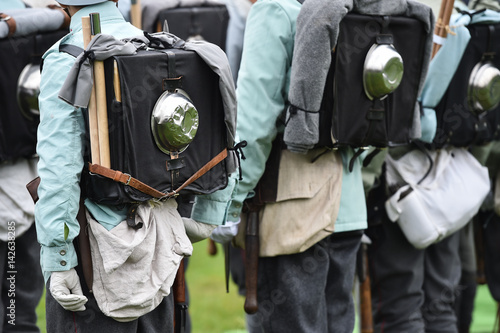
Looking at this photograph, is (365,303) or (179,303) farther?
(365,303)

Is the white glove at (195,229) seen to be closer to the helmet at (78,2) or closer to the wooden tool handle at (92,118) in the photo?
the wooden tool handle at (92,118)

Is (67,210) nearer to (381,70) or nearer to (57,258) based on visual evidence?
(57,258)

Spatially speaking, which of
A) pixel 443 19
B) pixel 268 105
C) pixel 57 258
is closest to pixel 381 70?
pixel 268 105

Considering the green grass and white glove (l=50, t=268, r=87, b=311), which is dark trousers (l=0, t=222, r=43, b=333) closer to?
white glove (l=50, t=268, r=87, b=311)

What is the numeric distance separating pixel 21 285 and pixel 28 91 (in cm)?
107

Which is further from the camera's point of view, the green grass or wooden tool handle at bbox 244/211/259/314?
the green grass

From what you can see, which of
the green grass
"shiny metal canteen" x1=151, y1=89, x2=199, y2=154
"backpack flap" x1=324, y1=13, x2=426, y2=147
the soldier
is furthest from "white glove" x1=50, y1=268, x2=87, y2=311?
the green grass

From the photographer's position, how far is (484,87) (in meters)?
4.75

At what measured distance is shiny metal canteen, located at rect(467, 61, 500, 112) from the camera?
4.75 meters

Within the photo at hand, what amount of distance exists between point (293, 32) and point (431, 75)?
115 cm

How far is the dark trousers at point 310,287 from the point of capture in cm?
401

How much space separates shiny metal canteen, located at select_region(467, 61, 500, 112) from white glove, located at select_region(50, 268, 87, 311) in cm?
272

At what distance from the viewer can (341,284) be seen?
13.7 feet

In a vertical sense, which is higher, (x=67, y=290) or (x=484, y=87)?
(x=484, y=87)
